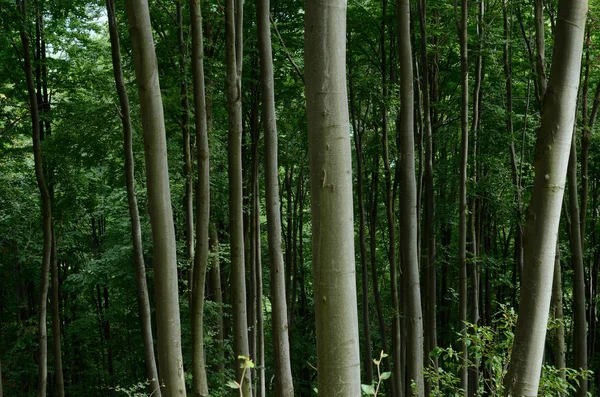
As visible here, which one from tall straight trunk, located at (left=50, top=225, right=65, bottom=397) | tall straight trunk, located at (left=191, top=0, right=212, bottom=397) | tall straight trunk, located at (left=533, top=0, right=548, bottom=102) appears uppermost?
tall straight trunk, located at (left=533, top=0, right=548, bottom=102)

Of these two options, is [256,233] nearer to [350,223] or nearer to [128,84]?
[128,84]

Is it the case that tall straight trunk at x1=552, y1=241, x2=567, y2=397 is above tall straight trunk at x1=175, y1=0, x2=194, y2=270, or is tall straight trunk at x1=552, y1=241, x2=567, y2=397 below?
below

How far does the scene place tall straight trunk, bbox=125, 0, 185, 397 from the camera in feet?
13.7

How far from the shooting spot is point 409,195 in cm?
732

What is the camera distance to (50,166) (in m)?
11.5

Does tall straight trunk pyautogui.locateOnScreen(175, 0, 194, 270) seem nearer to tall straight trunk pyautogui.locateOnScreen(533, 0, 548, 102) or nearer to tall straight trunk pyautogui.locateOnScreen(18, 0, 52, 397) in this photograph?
tall straight trunk pyautogui.locateOnScreen(18, 0, 52, 397)

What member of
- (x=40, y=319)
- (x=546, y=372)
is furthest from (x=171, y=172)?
(x=546, y=372)

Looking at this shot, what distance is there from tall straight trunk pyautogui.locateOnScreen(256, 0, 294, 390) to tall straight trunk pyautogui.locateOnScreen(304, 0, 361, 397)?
4737 millimetres

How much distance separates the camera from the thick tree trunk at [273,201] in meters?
6.70

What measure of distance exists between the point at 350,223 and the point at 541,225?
114 centimetres

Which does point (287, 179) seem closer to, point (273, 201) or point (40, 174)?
point (40, 174)

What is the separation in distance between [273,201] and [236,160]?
2.64 ft

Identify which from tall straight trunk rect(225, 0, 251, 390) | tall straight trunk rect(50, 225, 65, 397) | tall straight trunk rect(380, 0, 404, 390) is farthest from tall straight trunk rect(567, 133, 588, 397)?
tall straight trunk rect(50, 225, 65, 397)

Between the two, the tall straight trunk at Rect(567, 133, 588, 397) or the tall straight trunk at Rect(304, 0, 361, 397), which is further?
the tall straight trunk at Rect(567, 133, 588, 397)
